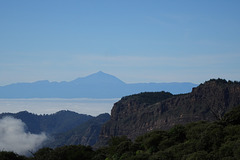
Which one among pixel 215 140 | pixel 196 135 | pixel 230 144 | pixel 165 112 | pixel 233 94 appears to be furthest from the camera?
pixel 165 112

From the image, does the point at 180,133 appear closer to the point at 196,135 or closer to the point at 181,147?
the point at 196,135

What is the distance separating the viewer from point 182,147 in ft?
148

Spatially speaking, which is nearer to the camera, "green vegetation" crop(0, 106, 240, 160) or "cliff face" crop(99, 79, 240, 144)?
"green vegetation" crop(0, 106, 240, 160)

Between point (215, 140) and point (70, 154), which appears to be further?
point (70, 154)

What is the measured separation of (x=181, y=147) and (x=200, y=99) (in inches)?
5580

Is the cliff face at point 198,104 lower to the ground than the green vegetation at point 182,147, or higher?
higher

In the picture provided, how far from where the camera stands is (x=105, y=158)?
55250 mm

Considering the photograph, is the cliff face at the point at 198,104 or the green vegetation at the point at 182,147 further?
the cliff face at the point at 198,104

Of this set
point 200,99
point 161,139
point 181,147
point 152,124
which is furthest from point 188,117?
point 181,147

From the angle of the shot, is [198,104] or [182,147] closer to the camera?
[182,147]

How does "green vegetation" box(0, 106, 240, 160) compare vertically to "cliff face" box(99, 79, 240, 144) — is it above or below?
below

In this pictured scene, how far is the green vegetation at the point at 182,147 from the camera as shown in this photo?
39.2 meters

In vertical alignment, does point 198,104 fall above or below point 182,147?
above

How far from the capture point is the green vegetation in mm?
39156
